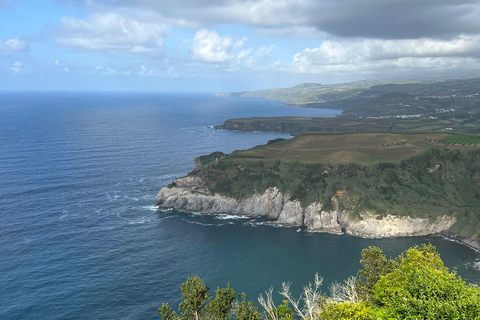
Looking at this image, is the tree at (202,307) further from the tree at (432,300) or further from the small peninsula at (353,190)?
the small peninsula at (353,190)

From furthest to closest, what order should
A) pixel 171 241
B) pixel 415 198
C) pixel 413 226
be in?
pixel 415 198 → pixel 413 226 → pixel 171 241

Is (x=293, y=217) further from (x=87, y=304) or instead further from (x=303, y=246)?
(x=87, y=304)

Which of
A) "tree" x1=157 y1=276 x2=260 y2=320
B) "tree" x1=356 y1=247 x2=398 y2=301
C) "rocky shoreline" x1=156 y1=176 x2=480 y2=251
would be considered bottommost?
"rocky shoreline" x1=156 y1=176 x2=480 y2=251

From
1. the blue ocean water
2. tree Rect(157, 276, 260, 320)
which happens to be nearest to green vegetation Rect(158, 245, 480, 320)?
tree Rect(157, 276, 260, 320)

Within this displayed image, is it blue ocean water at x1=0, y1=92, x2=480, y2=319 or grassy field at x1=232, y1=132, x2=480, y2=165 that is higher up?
grassy field at x1=232, y1=132, x2=480, y2=165

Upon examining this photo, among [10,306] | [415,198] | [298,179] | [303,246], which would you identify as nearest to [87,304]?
[10,306]

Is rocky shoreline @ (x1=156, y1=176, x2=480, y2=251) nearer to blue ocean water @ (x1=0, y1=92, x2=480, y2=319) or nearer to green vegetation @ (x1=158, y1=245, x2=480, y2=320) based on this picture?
blue ocean water @ (x1=0, y1=92, x2=480, y2=319)

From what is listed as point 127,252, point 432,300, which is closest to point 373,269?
point 432,300
